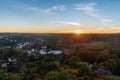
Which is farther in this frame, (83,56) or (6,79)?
(83,56)

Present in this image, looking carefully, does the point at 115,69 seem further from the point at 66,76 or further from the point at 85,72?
the point at 66,76

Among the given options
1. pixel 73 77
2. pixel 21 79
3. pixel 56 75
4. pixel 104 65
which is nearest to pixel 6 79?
pixel 21 79

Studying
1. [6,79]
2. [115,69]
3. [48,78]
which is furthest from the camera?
[115,69]

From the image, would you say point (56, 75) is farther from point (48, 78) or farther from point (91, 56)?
point (91, 56)

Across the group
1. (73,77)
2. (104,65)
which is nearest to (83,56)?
(104,65)

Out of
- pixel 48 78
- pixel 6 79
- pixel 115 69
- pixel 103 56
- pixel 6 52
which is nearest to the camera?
pixel 48 78

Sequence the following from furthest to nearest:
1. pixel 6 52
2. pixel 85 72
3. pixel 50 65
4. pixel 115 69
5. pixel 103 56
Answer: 1. pixel 6 52
2. pixel 103 56
3. pixel 115 69
4. pixel 50 65
5. pixel 85 72

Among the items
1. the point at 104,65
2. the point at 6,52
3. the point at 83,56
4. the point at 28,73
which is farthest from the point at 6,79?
the point at 6,52

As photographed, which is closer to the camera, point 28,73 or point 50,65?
point 28,73

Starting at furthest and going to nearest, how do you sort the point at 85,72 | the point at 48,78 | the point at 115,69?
the point at 115,69 < the point at 85,72 < the point at 48,78
